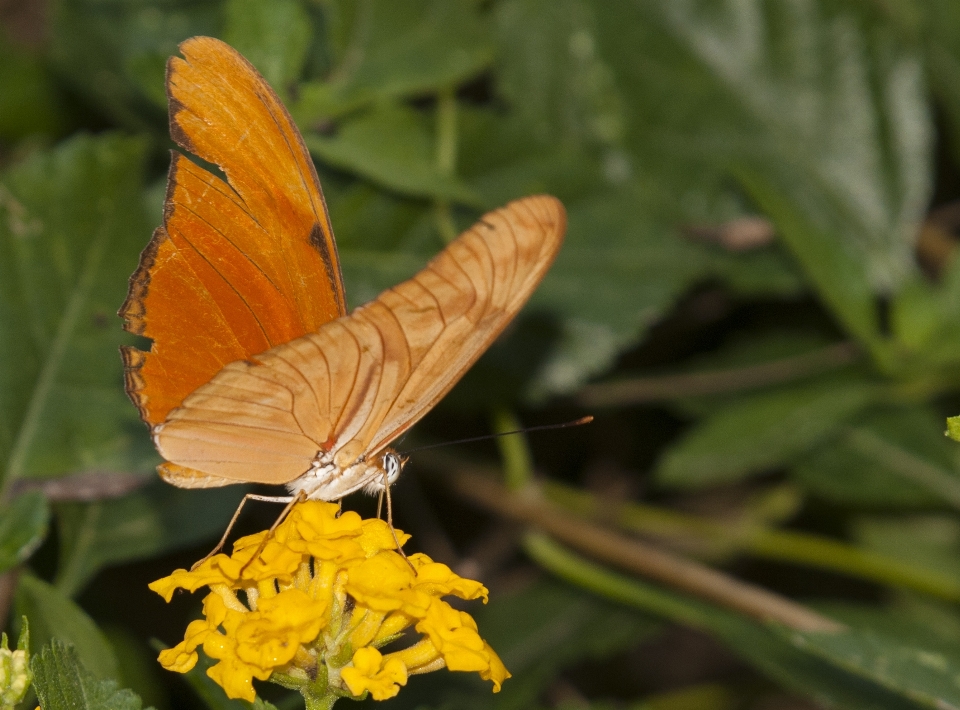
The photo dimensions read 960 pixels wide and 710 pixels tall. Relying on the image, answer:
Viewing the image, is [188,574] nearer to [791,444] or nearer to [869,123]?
[791,444]

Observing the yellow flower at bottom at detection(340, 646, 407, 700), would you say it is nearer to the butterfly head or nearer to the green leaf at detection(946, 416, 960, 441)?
the butterfly head

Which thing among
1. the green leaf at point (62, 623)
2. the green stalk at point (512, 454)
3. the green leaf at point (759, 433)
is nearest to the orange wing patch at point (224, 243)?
the green leaf at point (62, 623)

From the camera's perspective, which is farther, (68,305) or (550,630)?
(550,630)

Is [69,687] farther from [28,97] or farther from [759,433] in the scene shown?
[28,97]

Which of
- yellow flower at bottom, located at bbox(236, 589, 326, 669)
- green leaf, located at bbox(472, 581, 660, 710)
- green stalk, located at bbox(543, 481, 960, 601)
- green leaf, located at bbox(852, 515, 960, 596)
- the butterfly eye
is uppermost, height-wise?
yellow flower at bottom, located at bbox(236, 589, 326, 669)

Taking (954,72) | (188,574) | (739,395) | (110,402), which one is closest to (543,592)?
(739,395)

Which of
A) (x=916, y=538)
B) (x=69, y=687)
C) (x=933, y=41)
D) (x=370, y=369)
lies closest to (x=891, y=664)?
(x=370, y=369)

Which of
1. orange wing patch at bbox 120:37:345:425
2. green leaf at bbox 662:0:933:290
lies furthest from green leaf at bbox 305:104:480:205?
green leaf at bbox 662:0:933:290
